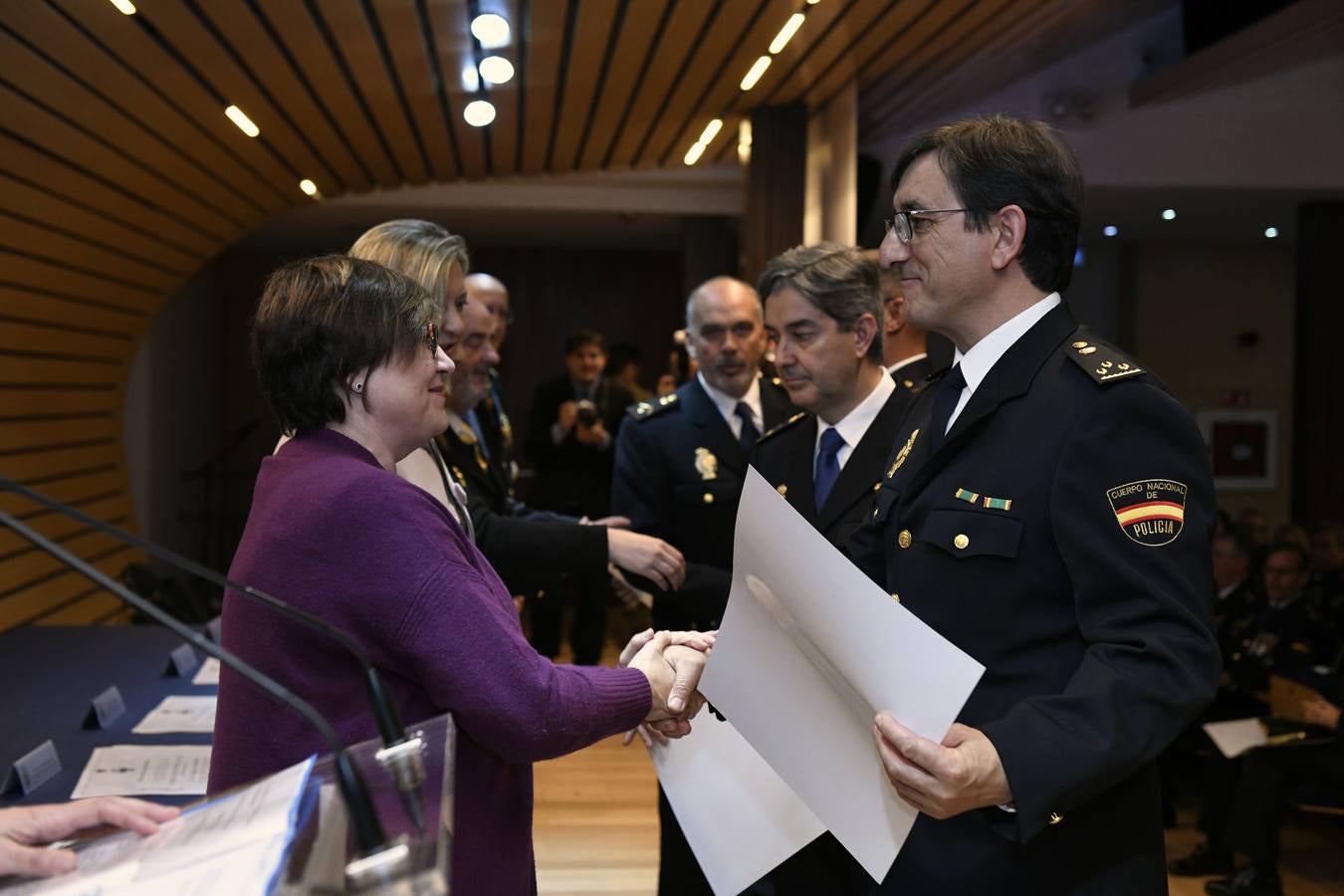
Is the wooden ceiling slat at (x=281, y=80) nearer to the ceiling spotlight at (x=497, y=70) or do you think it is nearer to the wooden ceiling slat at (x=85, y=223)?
the ceiling spotlight at (x=497, y=70)

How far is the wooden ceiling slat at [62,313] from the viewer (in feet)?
18.7

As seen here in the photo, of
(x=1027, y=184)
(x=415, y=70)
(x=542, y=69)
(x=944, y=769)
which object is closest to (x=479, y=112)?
(x=542, y=69)

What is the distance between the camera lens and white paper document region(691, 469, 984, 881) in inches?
49.5

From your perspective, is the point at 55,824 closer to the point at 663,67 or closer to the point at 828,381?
the point at 828,381

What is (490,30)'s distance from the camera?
5277 millimetres

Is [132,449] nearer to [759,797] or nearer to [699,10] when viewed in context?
[699,10]

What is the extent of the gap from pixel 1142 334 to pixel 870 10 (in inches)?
278

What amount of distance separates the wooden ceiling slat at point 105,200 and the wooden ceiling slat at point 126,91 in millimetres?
358

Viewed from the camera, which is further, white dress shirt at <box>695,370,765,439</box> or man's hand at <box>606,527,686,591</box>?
white dress shirt at <box>695,370,765,439</box>

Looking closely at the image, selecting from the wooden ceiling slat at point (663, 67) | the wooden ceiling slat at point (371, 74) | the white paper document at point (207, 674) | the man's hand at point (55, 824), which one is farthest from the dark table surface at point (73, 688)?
the wooden ceiling slat at point (663, 67)

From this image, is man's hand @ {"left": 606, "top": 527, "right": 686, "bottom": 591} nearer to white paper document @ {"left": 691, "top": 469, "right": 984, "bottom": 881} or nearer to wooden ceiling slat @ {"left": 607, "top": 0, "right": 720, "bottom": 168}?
white paper document @ {"left": 691, "top": 469, "right": 984, "bottom": 881}

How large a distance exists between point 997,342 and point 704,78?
17.1ft

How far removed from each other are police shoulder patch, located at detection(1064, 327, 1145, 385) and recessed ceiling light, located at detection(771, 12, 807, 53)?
428cm

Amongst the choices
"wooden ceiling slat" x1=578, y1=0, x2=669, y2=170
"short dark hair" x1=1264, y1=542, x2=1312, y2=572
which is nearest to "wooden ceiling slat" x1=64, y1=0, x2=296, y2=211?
"wooden ceiling slat" x1=578, y1=0, x2=669, y2=170
